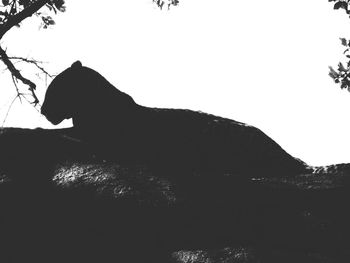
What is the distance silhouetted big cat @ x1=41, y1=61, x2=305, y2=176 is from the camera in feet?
11.0

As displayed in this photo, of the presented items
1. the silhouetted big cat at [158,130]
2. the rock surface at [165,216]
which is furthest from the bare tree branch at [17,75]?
the rock surface at [165,216]

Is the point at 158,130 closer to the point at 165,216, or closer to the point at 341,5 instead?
the point at 165,216

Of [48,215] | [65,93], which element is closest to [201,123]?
[65,93]

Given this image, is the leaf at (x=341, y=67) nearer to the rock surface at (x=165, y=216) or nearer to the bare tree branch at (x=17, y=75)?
the rock surface at (x=165, y=216)

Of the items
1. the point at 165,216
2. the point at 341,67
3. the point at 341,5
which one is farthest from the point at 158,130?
the point at 341,5

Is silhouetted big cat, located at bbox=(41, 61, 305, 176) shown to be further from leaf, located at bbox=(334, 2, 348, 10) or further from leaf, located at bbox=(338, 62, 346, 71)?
leaf, located at bbox=(334, 2, 348, 10)

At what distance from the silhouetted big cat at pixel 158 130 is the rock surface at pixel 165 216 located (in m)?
0.90

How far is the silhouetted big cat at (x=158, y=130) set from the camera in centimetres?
336

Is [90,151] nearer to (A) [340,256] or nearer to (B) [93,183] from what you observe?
(B) [93,183]

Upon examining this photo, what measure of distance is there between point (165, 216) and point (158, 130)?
2.02 m

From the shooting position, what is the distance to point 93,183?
208 centimetres

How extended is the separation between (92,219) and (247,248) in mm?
853

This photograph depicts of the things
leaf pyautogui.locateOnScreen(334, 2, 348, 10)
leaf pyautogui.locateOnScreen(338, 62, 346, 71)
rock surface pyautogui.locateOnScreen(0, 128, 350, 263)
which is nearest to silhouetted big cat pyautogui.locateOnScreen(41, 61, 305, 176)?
rock surface pyautogui.locateOnScreen(0, 128, 350, 263)

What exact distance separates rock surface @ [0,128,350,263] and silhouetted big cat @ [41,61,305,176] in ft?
2.96
